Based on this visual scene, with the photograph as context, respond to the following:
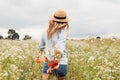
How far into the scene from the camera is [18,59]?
11852 mm

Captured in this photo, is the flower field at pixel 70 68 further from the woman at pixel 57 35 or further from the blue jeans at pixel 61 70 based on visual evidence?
the woman at pixel 57 35

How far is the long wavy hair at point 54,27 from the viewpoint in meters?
9.51

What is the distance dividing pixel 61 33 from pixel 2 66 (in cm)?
175

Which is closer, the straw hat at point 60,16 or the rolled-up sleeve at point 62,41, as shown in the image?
the rolled-up sleeve at point 62,41

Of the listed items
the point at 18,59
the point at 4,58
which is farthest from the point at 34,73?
the point at 4,58

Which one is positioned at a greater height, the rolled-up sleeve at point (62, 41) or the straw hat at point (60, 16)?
the straw hat at point (60, 16)

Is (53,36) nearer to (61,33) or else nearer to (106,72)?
(61,33)

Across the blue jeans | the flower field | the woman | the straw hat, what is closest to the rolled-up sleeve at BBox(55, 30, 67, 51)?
the woman

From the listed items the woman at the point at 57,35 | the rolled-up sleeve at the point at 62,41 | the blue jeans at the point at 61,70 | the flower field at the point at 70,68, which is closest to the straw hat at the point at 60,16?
the woman at the point at 57,35

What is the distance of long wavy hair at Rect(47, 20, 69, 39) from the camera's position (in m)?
9.51

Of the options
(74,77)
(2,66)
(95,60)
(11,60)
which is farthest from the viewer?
(95,60)

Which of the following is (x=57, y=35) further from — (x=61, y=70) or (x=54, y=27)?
(x=61, y=70)

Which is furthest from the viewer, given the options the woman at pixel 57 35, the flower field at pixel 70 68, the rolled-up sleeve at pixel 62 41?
the flower field at pixel 70 68

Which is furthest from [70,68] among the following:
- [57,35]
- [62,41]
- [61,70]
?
[62,41]
